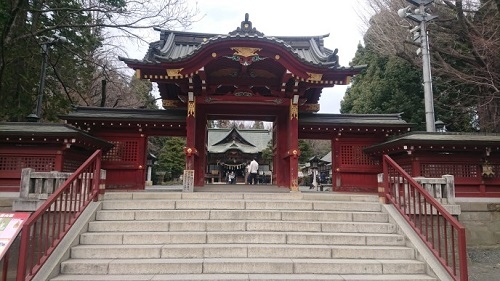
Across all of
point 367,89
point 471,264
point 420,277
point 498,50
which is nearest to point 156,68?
point 420,277

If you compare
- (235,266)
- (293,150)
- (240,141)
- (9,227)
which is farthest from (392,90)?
(9,227)

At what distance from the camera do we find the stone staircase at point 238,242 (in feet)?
16.4

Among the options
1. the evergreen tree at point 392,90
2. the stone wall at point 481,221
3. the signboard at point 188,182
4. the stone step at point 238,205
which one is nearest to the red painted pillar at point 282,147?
the signboard at point 188,182

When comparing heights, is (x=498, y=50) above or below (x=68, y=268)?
above

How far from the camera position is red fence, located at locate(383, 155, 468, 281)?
185 inches

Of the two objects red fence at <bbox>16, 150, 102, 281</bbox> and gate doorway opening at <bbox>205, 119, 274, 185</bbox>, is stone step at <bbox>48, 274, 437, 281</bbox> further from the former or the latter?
gate doorway opening at <bbox>205, 119, 274, 185</bbox>

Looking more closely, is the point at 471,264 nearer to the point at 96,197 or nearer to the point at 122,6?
the point at 96,197

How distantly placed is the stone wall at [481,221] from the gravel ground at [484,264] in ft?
0.75

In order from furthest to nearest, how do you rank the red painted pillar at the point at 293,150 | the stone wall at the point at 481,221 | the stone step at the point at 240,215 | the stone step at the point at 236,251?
the red painted pillar at the point at 293,150
the stone wall at the point at 481,221
the stone step at the point at 240,215
the stone step at the point at 236,251

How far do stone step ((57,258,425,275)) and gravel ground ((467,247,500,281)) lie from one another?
247 cm

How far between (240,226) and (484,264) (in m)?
5.85

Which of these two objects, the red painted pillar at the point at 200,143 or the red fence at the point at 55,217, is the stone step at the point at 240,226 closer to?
the red fence at the point at 55,217

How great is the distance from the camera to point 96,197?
22.0ft

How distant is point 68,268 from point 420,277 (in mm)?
5369
